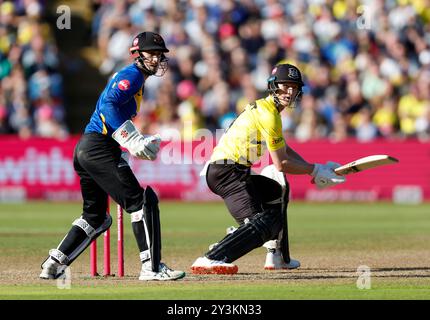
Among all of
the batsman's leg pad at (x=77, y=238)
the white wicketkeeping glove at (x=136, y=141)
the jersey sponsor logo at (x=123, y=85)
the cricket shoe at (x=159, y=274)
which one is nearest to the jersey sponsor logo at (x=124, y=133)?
the white wicketkeeping glove at (x=136, y=141)

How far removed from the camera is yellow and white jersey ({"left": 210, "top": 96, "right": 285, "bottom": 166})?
10.7 meters

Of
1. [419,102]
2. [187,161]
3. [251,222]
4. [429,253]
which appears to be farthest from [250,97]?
[251,222]

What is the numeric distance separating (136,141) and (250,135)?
1442 mm

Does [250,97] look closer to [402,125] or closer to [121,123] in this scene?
[402,125]

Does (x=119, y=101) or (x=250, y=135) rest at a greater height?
(x=119, y=101)

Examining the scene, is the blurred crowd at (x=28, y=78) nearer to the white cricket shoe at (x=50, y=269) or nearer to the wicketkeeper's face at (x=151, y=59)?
the white cricket shoe at (x=50, y=269)

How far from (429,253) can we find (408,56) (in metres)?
12.6

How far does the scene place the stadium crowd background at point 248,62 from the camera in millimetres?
23719

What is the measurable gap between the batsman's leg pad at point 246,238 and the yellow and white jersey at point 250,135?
0.70 m

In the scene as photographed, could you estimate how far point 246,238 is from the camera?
1034 centimetres

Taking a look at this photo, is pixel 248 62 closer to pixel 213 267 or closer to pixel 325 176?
pixel 325 176

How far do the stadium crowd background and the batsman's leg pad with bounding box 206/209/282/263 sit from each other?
41.1 ft

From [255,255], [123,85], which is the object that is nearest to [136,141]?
[123,85]
